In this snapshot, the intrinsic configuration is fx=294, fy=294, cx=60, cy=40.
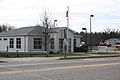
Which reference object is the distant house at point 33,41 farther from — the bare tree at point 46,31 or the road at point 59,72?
the road at point 59,72

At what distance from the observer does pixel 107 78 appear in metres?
14.3

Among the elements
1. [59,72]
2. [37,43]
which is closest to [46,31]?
[37,43]

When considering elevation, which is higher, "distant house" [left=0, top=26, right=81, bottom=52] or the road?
"distant house" [left=0, top=26, right=81, bottom=52]

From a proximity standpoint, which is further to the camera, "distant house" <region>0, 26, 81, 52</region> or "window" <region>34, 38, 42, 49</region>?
"window" <region>34, 38, 42, 49</region>

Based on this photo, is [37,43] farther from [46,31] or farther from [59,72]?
[59,72]

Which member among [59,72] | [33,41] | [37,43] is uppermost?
[33,41]

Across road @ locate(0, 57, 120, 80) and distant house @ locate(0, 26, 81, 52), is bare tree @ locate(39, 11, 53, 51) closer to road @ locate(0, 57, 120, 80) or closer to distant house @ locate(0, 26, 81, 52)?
distant house @ locate(0, 26, 81, 52)

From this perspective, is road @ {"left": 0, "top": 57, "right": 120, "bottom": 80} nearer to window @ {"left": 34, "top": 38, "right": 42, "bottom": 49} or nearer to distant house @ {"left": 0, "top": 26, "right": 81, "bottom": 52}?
distant house @ {"left": 0, "top": 26, "right": 81, "bottom": 52}

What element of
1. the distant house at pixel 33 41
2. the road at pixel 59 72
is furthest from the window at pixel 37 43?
the road at pixel 59 72

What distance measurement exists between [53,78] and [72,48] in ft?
112

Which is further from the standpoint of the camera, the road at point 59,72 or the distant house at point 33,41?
the distant house at point 33,41

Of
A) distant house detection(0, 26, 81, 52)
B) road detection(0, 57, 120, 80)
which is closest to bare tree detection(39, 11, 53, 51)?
distant house detection(0, 26, 81, 52)

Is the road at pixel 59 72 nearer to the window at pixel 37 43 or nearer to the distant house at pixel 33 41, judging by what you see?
→ the distant house at pixel 33 41

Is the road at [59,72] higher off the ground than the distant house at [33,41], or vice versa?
the distant house at [33,41]
